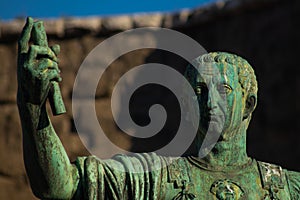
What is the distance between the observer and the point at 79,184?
147 inches

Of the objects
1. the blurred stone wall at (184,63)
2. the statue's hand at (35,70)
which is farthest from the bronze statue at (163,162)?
the blurred stone wall at (184,63)

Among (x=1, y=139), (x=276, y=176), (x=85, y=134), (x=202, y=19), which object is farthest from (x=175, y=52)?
(x=276, y=176)

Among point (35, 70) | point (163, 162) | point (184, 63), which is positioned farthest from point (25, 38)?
point (184, 63)

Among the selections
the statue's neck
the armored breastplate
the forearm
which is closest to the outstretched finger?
the forearm

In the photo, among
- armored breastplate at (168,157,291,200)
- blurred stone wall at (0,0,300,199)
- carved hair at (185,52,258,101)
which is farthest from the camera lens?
blurred stone wall at (0,0,300,199)

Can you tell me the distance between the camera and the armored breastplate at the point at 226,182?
12.7 feet

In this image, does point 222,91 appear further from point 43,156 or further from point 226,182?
point 43,156

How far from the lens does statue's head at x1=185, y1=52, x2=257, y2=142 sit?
3.92 metres

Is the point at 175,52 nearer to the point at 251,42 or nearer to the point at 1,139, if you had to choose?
the point at 251,42

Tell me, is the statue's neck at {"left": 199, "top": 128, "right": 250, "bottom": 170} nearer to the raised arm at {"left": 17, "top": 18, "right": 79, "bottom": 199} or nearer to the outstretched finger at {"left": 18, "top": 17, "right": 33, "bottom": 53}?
the raised arm at {"left": 17, "top": 18, "right": 79, "bottom": 199}

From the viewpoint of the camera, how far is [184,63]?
1153 centimetres

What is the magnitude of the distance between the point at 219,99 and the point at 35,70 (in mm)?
759

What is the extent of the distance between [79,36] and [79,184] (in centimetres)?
802

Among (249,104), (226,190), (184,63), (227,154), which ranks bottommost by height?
(226,190)
